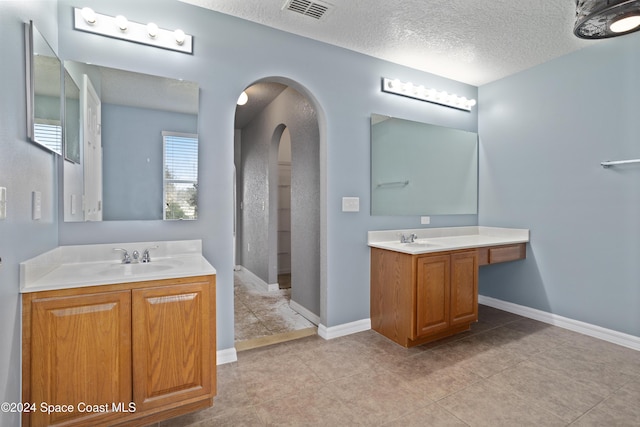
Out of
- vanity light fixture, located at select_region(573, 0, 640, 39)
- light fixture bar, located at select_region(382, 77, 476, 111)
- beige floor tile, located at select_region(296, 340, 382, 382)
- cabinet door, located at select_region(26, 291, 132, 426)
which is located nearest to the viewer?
cabinet door, located at select_region(26, 291, 132, 426)

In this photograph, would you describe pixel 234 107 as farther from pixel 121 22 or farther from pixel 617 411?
pixel 617 411

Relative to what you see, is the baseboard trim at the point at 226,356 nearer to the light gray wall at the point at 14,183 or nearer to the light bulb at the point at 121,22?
the light gray wall at the point at 14,183

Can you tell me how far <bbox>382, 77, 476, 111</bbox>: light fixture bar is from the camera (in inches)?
117

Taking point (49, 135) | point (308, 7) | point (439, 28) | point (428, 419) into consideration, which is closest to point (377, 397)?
point (428, 419)

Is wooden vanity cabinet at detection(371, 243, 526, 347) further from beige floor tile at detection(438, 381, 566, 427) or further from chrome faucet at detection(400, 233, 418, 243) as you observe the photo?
beige floor tile at detection(438, 381, 566, 427)

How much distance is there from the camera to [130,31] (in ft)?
6.43

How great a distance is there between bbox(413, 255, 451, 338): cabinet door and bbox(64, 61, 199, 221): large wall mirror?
1.72 m

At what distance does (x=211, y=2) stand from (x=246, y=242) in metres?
3.61

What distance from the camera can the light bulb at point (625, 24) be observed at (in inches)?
63.8

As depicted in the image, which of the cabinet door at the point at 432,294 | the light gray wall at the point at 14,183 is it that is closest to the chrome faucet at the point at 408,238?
the cabinet door at the point at 432,294

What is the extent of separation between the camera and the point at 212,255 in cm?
222

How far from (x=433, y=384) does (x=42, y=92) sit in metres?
2.63

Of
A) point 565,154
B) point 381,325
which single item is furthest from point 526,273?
point 381,325

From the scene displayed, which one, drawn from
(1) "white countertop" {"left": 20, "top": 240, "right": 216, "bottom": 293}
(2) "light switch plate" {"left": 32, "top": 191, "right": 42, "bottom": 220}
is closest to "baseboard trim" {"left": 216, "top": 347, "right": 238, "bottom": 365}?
(1) "white countertop" {"left": 20, "top": 240, "right": 216, "bottom": 293}
